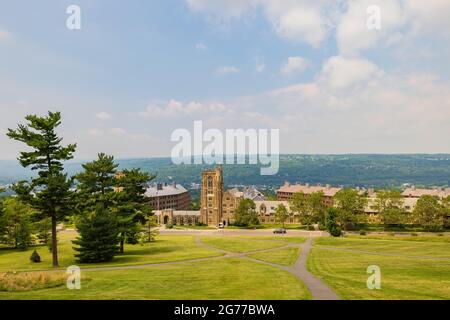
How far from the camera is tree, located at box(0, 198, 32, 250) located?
221 ft

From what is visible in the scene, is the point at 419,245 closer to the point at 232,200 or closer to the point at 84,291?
the point at 84,291

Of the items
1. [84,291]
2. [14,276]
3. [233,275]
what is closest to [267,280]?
[233,275]

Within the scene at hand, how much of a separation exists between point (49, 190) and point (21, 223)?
29949 millimetres

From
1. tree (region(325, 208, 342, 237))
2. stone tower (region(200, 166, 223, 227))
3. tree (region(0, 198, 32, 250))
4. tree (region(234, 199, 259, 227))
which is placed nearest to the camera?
tree (region(0, 198, 32, 250))

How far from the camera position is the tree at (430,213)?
91.7 meters

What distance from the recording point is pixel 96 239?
46969 millimetres

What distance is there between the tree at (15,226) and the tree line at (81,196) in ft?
70.7

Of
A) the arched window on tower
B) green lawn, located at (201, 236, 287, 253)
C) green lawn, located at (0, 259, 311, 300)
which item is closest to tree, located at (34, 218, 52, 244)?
green lawn, located at (201, 236, 287, 253)

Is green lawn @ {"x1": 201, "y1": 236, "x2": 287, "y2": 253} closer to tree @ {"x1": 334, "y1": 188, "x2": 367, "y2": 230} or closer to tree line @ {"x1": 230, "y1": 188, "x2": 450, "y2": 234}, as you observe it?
tree line @ {"x1": 230, "y1": 188, "x2": 450, "y2": 234}

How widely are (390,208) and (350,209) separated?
10314mm

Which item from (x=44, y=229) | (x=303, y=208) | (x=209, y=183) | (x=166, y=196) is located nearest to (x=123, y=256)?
(x=44, y=229)

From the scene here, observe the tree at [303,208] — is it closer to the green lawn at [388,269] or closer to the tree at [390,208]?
the tree at [390,208]

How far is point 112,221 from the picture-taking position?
157 ft

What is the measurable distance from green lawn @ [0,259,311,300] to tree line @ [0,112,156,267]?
995 centimetres
